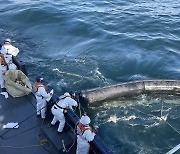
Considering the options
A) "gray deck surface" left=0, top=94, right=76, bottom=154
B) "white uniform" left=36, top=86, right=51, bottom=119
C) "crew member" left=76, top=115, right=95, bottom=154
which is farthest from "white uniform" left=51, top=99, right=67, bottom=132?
"crew member" left=76, top=115, right=95, bottom=154

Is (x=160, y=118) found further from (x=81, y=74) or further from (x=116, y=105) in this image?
(x=81, y=74)

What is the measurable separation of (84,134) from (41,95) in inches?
118

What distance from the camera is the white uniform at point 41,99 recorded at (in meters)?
11.6

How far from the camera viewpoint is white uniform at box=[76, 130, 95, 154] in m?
9.55

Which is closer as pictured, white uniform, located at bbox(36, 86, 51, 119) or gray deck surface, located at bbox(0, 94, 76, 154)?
gray deck surface, located at bbox(0, 94, 76, 154)

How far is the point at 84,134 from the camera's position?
958 cm

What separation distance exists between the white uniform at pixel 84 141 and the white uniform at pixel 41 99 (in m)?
2.61

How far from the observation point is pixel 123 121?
15.8m

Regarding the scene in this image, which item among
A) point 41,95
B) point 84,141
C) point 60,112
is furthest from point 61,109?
point 84,141

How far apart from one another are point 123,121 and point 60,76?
239 inches

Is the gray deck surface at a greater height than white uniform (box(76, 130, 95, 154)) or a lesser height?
lesser

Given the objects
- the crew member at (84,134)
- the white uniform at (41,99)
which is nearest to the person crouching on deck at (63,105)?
the white uniform at (41,99)

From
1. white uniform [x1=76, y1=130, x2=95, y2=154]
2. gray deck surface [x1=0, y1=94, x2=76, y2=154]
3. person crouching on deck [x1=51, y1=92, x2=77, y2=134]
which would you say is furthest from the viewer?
gray deck surface [x1=0, y1=94, x2=76, y2=154]

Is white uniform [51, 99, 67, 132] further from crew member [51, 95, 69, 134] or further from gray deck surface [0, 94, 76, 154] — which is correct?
gray deck surface [0, 94, 76, 154]
